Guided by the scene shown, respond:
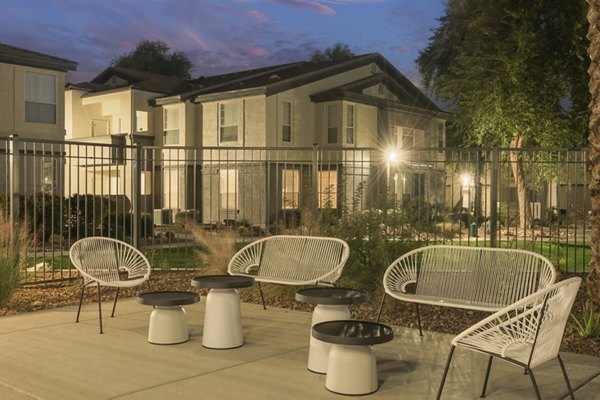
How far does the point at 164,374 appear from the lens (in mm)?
4957

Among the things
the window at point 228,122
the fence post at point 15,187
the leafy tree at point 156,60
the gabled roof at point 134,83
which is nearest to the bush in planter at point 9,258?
the fence post at point 15,187

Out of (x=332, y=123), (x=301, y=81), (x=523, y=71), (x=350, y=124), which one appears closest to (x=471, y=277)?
(x=523, y=71)

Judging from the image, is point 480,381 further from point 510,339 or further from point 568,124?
point 568,124

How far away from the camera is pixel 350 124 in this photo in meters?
27.8

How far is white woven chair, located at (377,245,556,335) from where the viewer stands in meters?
5.68

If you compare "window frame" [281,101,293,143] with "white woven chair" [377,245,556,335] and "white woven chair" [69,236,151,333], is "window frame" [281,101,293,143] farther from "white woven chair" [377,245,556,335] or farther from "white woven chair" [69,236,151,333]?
"white woven chair" [377,245,556,335]

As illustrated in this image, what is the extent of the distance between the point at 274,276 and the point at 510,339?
3802 mm

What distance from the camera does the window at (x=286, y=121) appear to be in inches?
1038

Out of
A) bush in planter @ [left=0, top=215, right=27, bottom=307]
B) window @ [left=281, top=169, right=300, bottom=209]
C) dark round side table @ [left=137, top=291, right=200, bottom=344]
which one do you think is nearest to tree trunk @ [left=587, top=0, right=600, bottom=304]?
dark round side table @ [left=137, top=291, right=200, bottom=344]

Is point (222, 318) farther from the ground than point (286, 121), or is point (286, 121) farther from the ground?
point (286, 121)

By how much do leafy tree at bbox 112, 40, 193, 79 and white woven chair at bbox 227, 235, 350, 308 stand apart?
2142 inches

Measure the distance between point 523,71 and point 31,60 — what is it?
17563mm

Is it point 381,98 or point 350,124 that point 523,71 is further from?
point 381,98

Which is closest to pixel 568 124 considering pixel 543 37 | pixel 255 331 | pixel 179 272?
pixel 543 37
